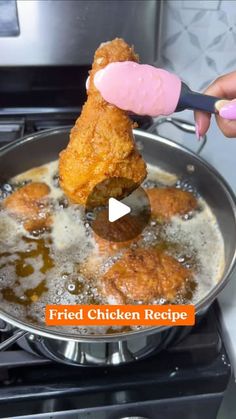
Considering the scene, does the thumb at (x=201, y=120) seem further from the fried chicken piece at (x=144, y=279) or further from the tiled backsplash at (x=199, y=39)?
the tiled backsplash at (x=199, y=39)

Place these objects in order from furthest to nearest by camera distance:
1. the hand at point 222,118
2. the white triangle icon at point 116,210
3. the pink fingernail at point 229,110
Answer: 1. the white triangle icon at point 116,210
2. the hand at point 222,118
3. the pink fingernail at point 229,110

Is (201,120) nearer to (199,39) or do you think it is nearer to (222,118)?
(222,118)

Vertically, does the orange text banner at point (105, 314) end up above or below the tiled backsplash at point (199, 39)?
below

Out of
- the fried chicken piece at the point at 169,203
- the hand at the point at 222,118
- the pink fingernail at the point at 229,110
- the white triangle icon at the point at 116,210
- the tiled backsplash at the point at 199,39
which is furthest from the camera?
the tiled backsplash at the point at 199,39

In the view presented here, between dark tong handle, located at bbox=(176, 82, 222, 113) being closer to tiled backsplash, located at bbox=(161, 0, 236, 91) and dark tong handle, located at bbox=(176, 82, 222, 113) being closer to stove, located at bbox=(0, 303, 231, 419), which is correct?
stove, located at bbox=(0, 303, 231, 419)

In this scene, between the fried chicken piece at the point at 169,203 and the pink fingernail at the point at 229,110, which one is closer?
the pink fingernail at the point at 229,110

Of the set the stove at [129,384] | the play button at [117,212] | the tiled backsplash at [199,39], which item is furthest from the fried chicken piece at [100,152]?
the tiled backsplash at [199,39]

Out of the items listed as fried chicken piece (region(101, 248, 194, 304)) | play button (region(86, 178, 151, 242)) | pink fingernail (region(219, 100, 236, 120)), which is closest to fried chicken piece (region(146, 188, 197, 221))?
play button (region(86, 178, 151, 242))
